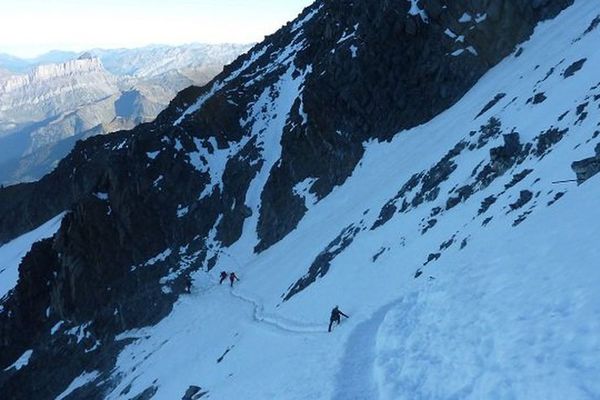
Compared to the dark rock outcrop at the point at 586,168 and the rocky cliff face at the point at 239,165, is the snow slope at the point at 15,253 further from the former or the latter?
the dark rock outcrop at the point at 586,168

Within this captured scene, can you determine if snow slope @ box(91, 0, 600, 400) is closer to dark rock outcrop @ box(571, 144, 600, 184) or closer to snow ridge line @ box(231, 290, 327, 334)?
snow ridge line @ box(231, 290, 327, 334)

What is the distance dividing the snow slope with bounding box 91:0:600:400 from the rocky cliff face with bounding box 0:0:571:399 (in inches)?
135

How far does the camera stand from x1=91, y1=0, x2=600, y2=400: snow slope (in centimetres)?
1527

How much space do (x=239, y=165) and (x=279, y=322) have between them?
134ft

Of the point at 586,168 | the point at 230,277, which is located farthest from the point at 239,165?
the point at 586,168

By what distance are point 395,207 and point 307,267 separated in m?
8.94

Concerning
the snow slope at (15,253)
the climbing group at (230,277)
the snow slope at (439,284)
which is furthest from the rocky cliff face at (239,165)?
the snow slope at (15,253)

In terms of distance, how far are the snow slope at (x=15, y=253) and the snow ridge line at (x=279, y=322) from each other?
58132mm

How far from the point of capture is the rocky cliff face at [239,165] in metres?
61.4

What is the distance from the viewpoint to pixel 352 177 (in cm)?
Answer: 6169

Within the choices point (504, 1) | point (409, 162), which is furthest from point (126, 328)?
point (504, 1)

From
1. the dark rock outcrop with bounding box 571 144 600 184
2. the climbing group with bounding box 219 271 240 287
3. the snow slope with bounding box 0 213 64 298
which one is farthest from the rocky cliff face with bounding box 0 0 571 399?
the dark rock outcrop with bounding box 571 144 600 184

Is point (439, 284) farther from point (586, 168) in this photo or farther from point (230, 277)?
point (230, 277)

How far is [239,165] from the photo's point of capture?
76812 millimetres
